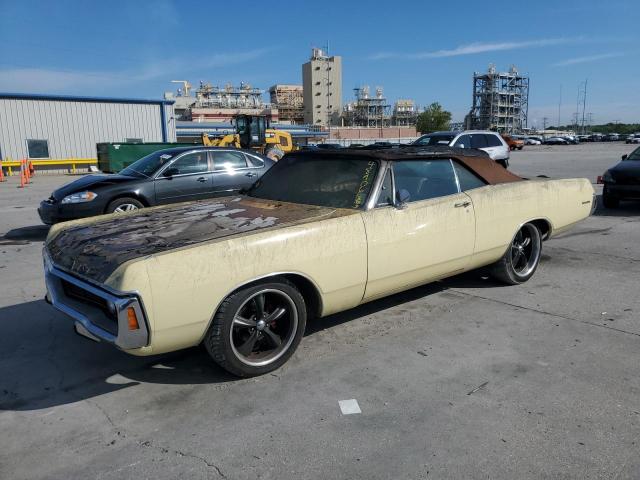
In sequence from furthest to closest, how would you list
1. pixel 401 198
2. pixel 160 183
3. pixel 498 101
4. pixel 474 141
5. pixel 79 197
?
pixel 498 101, pixel 474 141, pixel 160 183, pixel 79 197, pixel 401 198

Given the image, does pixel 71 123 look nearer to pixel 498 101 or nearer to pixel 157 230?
pixel 157 230

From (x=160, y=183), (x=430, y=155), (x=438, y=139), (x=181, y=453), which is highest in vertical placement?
(x=438, y=139)

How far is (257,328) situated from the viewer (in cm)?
333

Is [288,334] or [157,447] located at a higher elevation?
[288,334]

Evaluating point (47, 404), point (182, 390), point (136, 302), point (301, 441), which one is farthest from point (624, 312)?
point (47, 404)

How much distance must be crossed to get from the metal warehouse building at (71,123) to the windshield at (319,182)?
25.9m

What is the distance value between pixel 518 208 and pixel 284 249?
2.82 m

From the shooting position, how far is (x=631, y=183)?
964 cm

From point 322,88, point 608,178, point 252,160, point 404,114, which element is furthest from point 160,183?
point 404,114

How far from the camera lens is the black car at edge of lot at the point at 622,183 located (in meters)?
9.59

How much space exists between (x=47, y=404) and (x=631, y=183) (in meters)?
10.3

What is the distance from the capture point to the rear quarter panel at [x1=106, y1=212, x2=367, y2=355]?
2826 millimetres

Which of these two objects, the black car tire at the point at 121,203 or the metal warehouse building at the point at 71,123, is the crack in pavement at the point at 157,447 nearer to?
the black car tire at the point at 121,203

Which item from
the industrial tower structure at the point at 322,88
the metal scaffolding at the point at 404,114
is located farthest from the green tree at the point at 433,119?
the industrial tower structure at the point at 322,88
